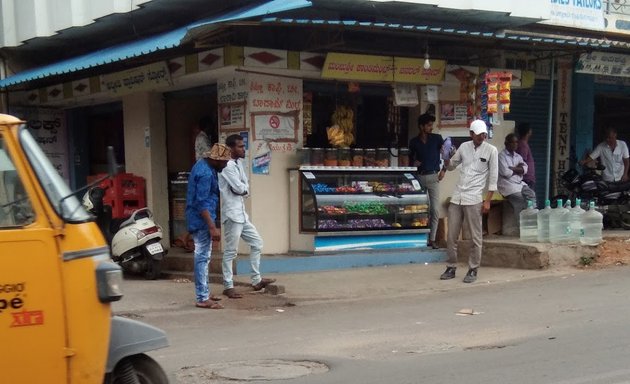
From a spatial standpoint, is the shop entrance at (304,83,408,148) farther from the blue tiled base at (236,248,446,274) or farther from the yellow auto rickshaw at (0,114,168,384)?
the yellow auto rickshaw at (0,114,168,384)

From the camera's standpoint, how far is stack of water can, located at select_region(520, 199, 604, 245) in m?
10.6

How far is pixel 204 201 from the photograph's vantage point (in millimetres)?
7738

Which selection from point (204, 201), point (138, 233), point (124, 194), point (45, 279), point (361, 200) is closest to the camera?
point (45, 279)

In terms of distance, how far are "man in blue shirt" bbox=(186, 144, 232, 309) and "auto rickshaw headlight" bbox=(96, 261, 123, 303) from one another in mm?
4083

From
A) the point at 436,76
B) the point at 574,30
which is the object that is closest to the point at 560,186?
the point at 574,30

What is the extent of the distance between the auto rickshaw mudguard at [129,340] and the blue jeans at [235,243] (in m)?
4.21

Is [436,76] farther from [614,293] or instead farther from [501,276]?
[614,293]

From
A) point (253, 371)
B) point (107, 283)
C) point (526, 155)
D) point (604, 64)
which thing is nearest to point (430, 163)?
point (526, 155)

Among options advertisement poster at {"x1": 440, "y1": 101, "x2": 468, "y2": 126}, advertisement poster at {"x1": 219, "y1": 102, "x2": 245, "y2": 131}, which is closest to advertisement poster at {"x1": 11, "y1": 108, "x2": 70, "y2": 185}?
advertisement poster at {"x1": 219, "y1": 102, "x2": 245, "y2": 131}

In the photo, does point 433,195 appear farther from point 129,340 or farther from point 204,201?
point 129,340

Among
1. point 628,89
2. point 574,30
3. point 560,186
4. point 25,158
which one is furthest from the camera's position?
point 628,89

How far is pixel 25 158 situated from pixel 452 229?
678cm

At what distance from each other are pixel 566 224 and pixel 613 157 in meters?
3.82

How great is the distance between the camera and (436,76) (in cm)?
1130
